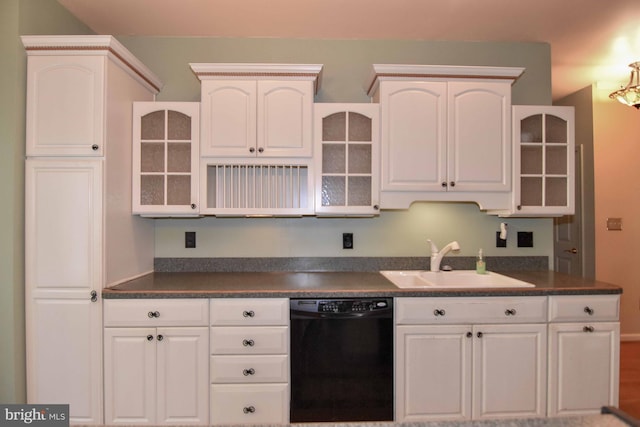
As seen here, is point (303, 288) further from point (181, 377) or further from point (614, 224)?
point (614, 224)

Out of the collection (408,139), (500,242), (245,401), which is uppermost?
(408,139)

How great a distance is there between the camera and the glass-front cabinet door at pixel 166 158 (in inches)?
83.7

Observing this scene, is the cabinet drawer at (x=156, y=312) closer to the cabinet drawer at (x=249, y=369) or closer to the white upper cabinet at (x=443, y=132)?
the cabinet drawer at (x=249, y=369)

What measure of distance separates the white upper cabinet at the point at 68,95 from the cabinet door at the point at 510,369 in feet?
7.67

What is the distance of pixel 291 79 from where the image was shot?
211 centimetres

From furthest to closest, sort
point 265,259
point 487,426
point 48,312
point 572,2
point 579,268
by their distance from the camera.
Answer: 1. point 579,268
2. point 265,259
3. point 572,2
4. point 48,312
5. point 487,426

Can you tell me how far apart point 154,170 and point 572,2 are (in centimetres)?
272

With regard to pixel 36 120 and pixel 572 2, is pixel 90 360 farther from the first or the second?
pixel 572 2

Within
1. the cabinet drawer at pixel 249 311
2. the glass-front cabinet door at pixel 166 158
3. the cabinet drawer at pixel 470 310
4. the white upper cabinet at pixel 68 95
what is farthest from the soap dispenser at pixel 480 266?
the white upper cabinet at pixel 68 95

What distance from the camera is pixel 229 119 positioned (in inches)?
82.7

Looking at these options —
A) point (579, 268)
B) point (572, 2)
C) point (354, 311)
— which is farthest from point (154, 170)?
point (579, 268)

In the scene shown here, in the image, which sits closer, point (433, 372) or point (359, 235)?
point (433, 372)

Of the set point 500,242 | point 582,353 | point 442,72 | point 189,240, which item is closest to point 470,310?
point 582,353

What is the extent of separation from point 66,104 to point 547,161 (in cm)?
286
